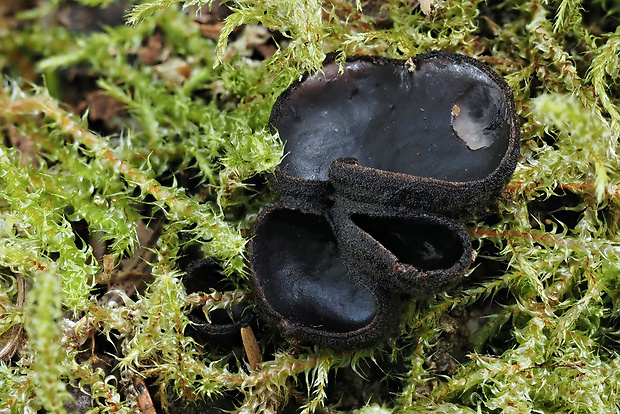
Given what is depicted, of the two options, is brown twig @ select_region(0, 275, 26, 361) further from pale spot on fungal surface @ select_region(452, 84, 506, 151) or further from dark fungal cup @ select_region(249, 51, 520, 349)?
pale spot on fungal surface @ select_region(452, 84, 506, 151)

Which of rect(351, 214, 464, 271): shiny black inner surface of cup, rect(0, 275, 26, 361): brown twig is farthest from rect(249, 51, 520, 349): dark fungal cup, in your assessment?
rect(0, 275, 26, 361): brown twig

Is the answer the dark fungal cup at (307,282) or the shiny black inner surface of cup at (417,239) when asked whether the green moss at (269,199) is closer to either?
the dark fungal cup at (307,282)

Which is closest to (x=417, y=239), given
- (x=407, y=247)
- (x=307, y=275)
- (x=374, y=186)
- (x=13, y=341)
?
(x=407, y=247)

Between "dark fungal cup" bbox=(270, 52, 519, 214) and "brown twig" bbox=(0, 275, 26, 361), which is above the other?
"dark fungal cup" bbox=(270, 52, 519, 214)

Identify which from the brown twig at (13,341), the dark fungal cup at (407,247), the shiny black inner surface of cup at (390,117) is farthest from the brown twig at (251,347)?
the brown twig at (13,341)

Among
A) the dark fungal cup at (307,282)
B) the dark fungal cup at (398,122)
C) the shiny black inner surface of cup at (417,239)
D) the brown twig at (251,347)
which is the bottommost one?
the brown twig at (251,347)

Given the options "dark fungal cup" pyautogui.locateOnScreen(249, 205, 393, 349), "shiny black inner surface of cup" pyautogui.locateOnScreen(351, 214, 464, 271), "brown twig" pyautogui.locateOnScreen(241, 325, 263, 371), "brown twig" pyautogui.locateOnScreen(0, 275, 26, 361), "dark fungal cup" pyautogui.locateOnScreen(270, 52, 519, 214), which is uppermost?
"dark fungal cup" pyautogui.locateOnScreen(270, 52, 519, 214)

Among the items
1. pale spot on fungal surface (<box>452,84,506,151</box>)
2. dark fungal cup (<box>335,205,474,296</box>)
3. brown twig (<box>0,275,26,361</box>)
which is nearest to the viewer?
dark fungal cup (<box>335,205,474,296</box>)
